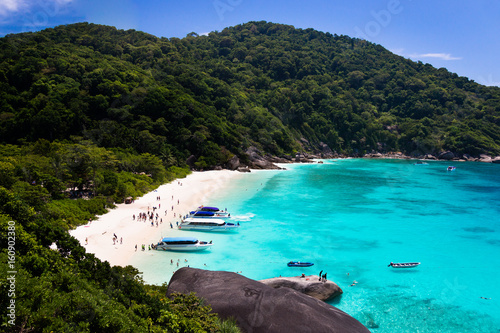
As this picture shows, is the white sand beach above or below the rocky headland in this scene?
below

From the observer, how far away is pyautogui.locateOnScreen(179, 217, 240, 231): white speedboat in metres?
34.5

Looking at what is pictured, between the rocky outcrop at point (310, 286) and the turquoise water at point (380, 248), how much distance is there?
897 mm

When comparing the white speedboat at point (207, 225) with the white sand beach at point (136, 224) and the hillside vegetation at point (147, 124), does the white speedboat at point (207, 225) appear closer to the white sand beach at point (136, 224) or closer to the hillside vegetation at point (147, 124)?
the white sand beach at point (136, 224)

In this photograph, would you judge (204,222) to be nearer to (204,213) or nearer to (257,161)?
(204,213)

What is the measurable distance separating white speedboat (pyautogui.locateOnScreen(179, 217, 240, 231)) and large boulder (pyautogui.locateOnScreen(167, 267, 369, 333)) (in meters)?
17.8

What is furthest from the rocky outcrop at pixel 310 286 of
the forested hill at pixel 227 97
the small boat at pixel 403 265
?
the forested hill at pixel 227 97

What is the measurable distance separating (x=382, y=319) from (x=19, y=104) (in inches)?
3265

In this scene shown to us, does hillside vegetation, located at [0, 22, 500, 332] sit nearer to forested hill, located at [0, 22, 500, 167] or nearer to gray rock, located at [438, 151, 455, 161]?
forested hill, located at [0, 22, 500, 167]

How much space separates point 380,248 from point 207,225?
20262 mm

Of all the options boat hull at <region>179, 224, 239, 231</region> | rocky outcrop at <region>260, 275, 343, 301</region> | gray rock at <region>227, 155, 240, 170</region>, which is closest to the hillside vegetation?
gray rock at <region>227, 155, 240, 170</region>

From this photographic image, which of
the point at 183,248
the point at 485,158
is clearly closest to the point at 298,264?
the point at 183,248

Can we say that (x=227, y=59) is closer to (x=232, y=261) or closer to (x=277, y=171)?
(x=277, y=171)

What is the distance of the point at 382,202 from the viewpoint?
50.2 metres

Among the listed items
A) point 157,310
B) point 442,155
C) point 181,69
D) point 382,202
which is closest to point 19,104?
point 181,69
